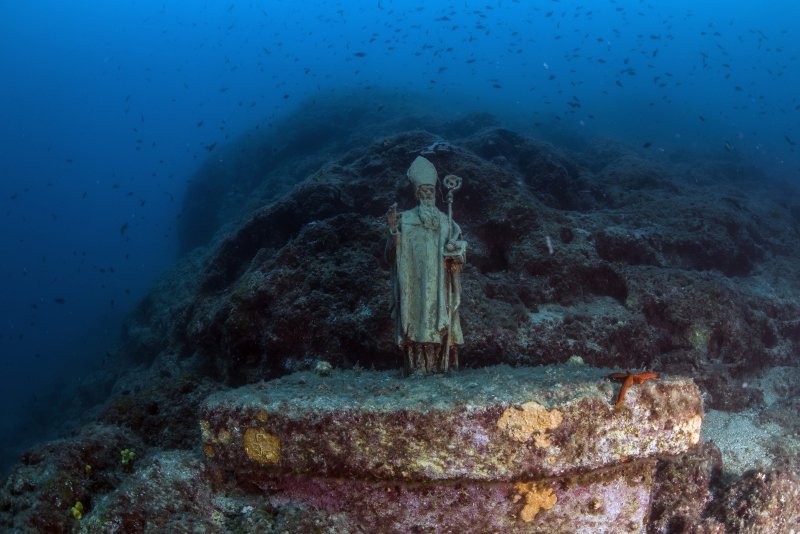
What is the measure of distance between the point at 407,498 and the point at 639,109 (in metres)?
55.2

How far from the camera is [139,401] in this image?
550 cm

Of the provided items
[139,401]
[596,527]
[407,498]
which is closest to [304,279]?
[139,401]

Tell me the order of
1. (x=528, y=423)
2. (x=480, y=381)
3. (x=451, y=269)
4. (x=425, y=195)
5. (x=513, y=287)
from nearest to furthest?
(x=528, y=423)
(x=480, y=381)
(x=451, y=269)
(x=425, y=195)
(x=513, y=287)

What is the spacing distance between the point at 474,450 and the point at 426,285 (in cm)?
205

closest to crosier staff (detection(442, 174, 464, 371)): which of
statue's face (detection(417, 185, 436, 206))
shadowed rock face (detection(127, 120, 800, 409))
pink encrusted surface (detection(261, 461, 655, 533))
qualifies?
statue's face (detection(417, 185, 436, 206))

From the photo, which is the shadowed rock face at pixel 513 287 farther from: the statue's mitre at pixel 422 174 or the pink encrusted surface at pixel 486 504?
the pink encrusted surface at pixel 486 504

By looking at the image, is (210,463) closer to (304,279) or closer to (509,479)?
(509,479)

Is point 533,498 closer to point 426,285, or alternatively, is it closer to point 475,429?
point 475,429

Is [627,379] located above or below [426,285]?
below

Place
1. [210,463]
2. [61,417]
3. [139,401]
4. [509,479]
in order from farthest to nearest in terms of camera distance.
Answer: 1. [61,417]
2. [139,401]
3. [210,463]
4. [509,479]

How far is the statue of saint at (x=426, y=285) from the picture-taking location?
16.1 ft

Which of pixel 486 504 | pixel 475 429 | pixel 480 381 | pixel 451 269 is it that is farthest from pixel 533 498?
pixel 451 269

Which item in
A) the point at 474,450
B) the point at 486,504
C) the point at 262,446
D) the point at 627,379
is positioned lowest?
the point at 486,504

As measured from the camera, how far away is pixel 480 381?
3.85 meters
